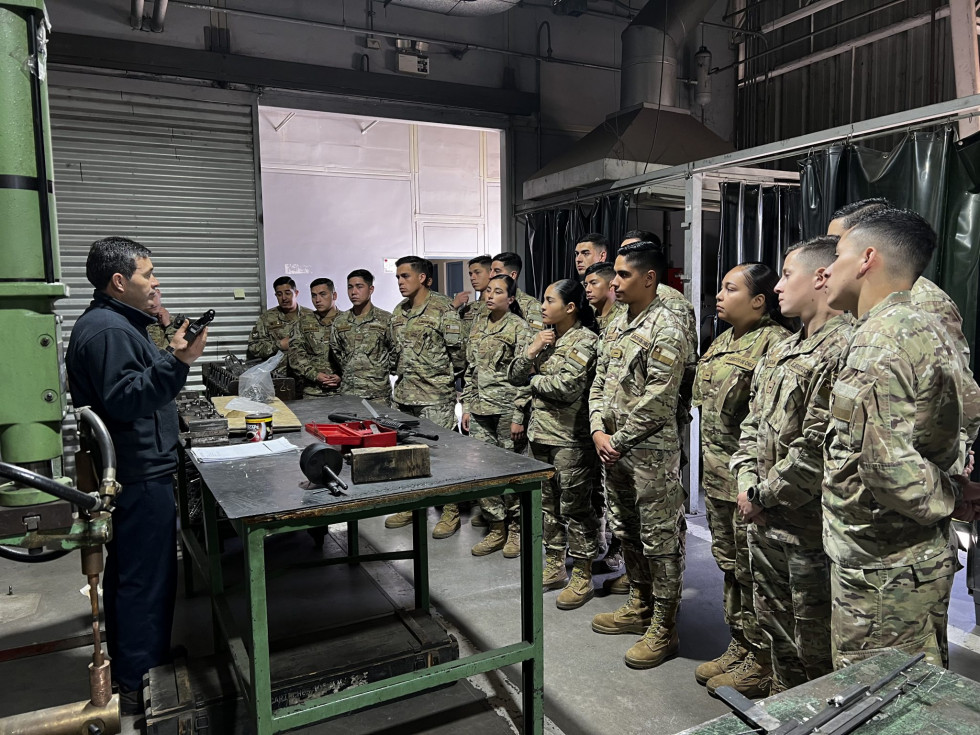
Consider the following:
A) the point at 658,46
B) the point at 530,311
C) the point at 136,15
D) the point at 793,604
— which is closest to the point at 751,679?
the point at 793,604

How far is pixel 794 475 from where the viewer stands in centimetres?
193

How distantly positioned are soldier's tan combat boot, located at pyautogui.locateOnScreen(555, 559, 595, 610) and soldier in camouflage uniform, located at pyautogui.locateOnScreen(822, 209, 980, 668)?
1.69m

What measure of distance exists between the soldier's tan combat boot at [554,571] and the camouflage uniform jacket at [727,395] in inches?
44.0

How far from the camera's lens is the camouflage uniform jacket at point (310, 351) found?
574 cm

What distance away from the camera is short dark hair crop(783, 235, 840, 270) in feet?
6.99

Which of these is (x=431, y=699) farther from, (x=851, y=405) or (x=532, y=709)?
(x=851, y=405)

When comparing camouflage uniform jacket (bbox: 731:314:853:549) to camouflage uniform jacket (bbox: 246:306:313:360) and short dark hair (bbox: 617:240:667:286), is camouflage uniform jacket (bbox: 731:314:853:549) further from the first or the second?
camouflage uniform jacket (bbox: 246:306:313:360)

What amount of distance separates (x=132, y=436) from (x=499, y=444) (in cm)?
219

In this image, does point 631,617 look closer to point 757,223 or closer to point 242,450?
point 242,450

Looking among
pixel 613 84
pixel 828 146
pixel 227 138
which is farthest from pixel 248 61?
pixel 828 146

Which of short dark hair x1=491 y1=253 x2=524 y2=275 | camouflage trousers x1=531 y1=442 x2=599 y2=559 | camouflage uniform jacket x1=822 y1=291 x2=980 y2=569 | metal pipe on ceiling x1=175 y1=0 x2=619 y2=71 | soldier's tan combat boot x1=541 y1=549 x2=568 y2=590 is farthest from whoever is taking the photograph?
metal pipe on ceiling x1=175 y1=0 x2=619 y2=71

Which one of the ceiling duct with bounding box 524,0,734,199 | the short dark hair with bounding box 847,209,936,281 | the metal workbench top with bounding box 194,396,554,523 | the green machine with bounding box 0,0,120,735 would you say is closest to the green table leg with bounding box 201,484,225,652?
the metal workbench top with bounding box 194,396,554,523

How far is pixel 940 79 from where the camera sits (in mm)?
5883

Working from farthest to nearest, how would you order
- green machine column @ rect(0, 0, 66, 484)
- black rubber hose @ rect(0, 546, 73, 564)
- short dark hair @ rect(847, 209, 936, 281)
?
1. short dark hair @ rect(847, 209, 936, 281)
2. black rubber hose @ rect(0, 546, 73, 564)
3. green machine column @ rect(0, 0, 66, 484)
